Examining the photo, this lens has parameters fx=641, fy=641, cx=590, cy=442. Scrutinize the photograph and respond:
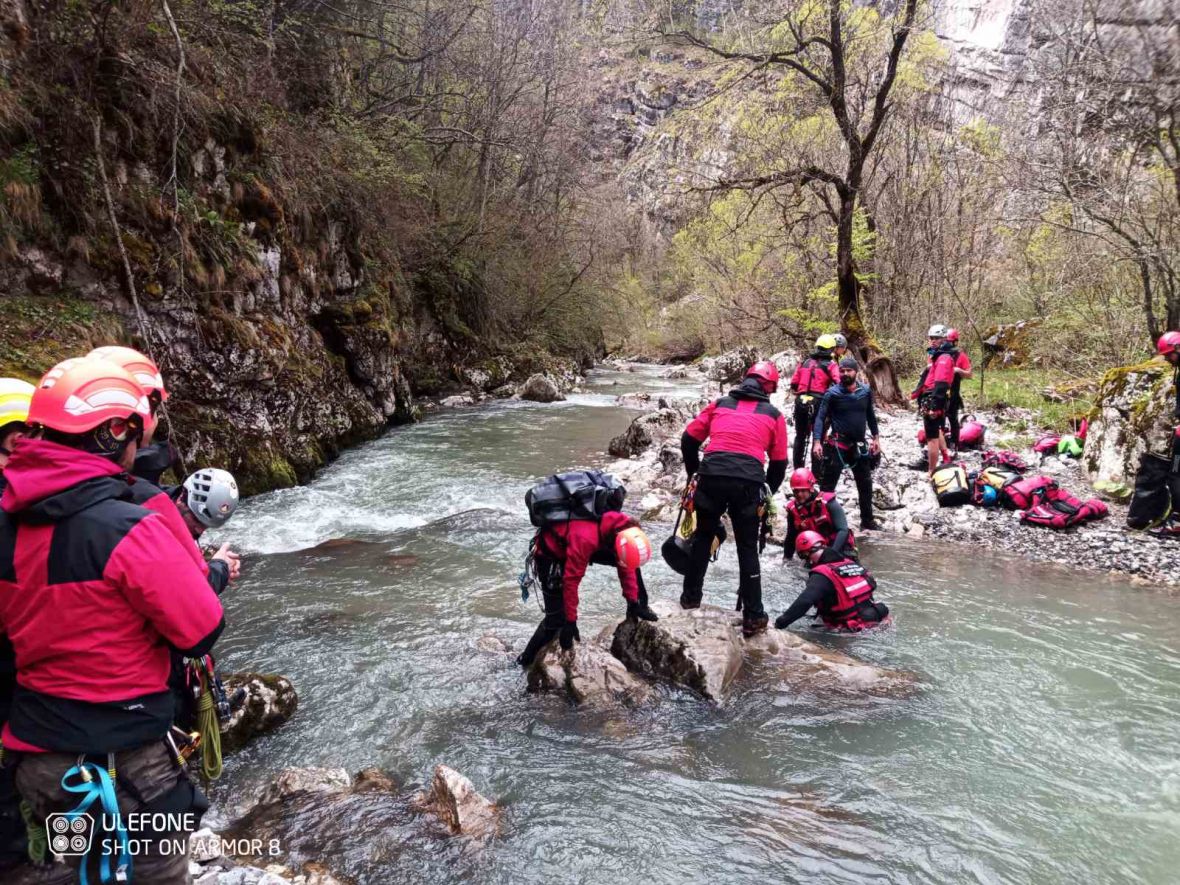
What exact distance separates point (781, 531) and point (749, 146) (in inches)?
451

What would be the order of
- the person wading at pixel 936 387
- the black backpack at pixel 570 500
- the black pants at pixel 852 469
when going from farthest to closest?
the person wading at pixel 936 387, the black pants at pixel 852 469, the black backpack at pixel 570 500

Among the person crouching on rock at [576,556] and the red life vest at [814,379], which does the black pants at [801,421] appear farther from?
the person crouching on rock at [576,556]

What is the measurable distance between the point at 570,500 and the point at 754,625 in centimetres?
200

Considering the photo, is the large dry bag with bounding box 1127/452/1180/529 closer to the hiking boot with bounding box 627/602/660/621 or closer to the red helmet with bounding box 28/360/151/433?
the hiking boot with bounding box 627/602/660/621

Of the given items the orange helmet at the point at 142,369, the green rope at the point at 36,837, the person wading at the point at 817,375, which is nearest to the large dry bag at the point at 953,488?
the person wading at the point at 817,375

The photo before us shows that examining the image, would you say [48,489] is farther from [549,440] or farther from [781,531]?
[549,440]

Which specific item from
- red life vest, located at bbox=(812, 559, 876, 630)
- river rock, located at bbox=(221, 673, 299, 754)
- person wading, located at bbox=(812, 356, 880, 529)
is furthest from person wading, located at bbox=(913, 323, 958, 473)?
river rock, located at bbox=(221, 673, 299, 754)

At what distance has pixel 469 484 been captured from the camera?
11.0m

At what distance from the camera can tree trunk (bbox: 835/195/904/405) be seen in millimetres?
13445

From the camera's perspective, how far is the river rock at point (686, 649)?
187 inches

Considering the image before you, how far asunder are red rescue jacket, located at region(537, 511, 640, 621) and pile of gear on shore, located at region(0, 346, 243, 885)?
109 inches

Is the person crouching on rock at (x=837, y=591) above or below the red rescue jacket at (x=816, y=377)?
below

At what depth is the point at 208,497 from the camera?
2822 mm

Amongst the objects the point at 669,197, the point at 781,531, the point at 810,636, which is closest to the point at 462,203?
the point at 669,197
